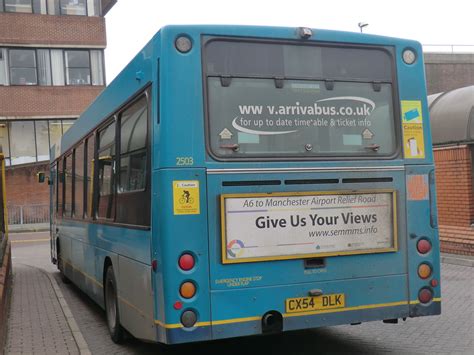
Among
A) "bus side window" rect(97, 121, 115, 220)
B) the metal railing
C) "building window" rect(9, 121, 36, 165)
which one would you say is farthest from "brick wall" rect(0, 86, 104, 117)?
"bus side window" rect(97, 121, 115, 220)

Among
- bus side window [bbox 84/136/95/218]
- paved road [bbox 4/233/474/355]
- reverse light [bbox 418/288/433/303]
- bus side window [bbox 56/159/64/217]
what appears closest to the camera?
reverse light [bbox 418/288/433/303]

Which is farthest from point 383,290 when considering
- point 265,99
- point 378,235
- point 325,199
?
point 265,99

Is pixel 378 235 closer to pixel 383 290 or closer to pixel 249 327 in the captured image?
pixel 383 290

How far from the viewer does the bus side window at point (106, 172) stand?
22.0ft

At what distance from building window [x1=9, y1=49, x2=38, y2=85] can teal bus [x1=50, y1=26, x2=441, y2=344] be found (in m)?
30.8

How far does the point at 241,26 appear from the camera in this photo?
5.22 meters

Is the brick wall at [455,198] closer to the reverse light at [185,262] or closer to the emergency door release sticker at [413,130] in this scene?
the emergency door release sticker at [413,130]

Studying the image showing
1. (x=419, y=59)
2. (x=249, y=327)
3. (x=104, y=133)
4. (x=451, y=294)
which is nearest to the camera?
(x=249, y=327)

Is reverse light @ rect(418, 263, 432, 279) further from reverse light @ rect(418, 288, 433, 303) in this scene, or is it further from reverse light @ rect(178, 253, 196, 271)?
reverse light @ rect(178, 253, 196, 271)

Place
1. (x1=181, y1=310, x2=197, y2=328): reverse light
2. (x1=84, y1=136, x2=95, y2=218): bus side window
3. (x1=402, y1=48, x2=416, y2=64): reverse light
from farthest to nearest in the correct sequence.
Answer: (x1=84, y1=136, x2=95, y2=218): bus side window, (x1=402, y1=48, x2=416, y2=64): reverse light, (x1=181, y1=310, x2=197, y2=328): reverse light

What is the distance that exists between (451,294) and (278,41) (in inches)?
227

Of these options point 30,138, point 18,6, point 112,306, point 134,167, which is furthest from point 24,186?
point 134,167

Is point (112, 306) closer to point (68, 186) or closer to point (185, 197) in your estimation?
point (185, 197)

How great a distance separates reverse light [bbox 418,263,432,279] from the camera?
5.54m
